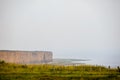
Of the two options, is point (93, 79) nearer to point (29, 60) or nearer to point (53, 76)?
point (53, 76)

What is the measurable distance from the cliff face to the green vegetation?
133 centimetres

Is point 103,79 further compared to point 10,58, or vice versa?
point 10,58

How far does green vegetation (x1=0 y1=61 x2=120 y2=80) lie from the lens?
7.18m

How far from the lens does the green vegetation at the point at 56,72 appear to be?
7.18m

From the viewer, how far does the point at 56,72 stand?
735 centimetres

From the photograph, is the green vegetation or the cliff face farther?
the cliff face

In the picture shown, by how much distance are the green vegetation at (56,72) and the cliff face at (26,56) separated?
1334 millimetres

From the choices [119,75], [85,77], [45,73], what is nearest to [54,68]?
[45,73]

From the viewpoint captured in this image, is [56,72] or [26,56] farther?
[26,56]

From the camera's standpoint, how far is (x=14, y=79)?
721cm

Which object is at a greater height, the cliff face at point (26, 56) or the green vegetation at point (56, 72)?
the cliff face at point (26, 56)

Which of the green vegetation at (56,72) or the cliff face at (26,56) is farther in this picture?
the cliff face at (26,56)

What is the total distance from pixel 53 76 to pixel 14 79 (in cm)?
114

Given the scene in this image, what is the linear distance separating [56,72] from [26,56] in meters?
2.16
